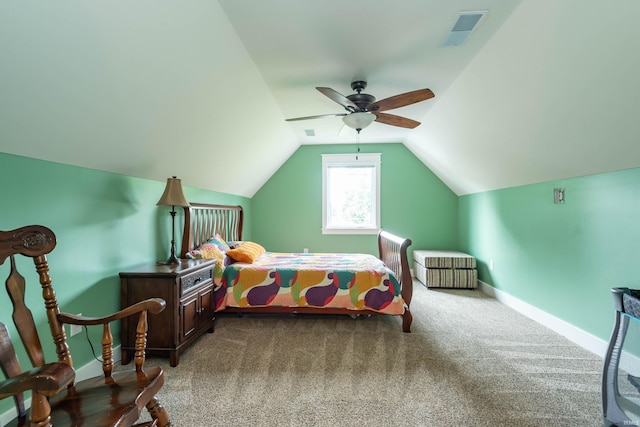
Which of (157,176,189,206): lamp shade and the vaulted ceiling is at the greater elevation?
the vaulted ceiling

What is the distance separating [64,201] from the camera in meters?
1.86

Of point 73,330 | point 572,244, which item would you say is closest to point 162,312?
point 73,330

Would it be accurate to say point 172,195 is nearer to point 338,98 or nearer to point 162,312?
point 162,312

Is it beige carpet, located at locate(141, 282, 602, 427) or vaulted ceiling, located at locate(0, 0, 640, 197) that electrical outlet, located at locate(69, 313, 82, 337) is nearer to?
beige carpet, located at locate(141, 282, 602, 427)

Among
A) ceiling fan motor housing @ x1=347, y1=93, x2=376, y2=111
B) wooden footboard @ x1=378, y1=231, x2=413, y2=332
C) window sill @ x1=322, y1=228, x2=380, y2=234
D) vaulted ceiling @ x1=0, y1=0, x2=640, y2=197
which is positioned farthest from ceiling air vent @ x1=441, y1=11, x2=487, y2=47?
window sill @ x1=322, y1=228, x2=380, y2=234

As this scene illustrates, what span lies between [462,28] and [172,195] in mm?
2717

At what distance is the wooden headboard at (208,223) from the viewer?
307 cm

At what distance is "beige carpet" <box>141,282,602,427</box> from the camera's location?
1.68m

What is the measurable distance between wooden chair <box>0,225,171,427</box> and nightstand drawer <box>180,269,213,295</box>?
3.11ft

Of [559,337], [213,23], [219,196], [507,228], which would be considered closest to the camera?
[213,23]

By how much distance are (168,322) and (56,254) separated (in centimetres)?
86

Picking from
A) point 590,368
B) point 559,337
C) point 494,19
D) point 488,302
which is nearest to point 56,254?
point 494,19

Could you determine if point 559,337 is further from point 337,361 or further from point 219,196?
point 219,196

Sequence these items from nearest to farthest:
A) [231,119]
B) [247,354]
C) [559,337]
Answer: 1. [247,354]
2. [559,337]
3. [231,119]
